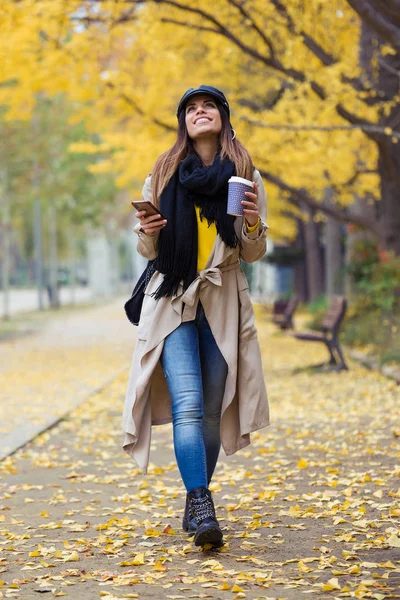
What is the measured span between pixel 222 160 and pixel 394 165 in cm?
1009

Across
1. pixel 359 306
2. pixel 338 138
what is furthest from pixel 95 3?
pixel 359 306

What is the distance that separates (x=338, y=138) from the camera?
15969 mm

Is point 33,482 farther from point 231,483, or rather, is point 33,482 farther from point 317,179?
point 317,179

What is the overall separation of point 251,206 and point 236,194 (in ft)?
0.39

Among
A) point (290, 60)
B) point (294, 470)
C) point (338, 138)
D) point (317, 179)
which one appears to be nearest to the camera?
point (294, 470)

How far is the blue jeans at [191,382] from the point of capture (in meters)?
4.60

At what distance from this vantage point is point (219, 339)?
474 centimetres

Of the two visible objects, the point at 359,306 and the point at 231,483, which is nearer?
the point at 231,483

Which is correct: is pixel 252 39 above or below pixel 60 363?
above

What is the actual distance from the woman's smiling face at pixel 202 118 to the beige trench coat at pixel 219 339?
296 millimetres

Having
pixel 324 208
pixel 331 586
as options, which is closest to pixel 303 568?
pixel 331 586

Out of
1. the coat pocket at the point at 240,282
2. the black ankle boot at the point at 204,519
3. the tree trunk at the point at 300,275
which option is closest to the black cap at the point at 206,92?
the coat pocket at the point at 240,282

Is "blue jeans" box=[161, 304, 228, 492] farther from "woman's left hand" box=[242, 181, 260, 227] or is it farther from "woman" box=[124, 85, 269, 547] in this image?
"woman's left hand" box=[242, 181, 260, 227]

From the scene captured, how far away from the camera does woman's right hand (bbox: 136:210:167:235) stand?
4566 millimetres
